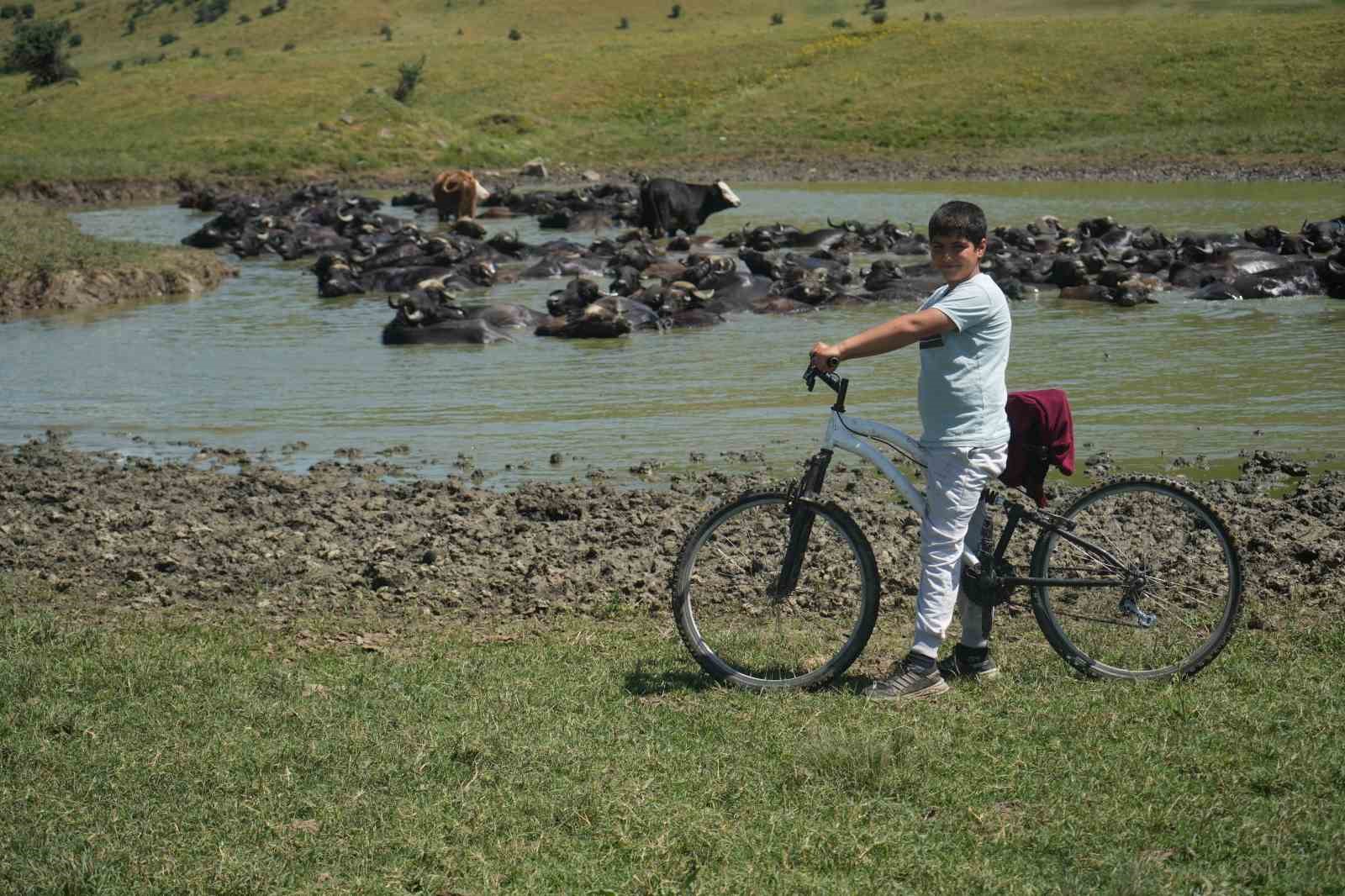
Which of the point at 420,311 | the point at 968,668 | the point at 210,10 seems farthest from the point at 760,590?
the point at 210,10

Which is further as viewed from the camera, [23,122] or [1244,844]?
[23,122]

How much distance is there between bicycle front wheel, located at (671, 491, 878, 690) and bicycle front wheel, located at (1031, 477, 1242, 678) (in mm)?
808

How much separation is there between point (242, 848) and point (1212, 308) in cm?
1795

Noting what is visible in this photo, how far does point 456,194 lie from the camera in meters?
39.1

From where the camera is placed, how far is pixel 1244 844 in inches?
173

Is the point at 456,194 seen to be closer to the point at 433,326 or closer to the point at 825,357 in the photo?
the point at 433,326

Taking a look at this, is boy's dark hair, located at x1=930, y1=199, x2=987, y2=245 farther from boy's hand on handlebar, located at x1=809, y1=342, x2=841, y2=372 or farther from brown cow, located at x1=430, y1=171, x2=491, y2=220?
brown cow, located at x1=430, y1=171, x2=491, y2=220

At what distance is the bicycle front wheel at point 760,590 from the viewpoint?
6.14 m

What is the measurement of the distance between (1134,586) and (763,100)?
59843mm

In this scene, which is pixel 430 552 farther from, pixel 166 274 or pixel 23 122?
pixel 23 122

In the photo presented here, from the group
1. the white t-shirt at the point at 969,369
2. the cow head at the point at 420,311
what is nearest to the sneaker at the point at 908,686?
the white t-shirt at the point at 969,369

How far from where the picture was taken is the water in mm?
12461

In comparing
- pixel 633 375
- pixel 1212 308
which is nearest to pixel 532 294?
pixel 633 375

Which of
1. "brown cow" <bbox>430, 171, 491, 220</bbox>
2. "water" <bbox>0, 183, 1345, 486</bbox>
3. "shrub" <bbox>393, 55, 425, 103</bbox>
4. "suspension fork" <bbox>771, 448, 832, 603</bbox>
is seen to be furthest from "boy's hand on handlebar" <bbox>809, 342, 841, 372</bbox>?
"shrub" <bbox>393, 55, 425, 103</bbox>
